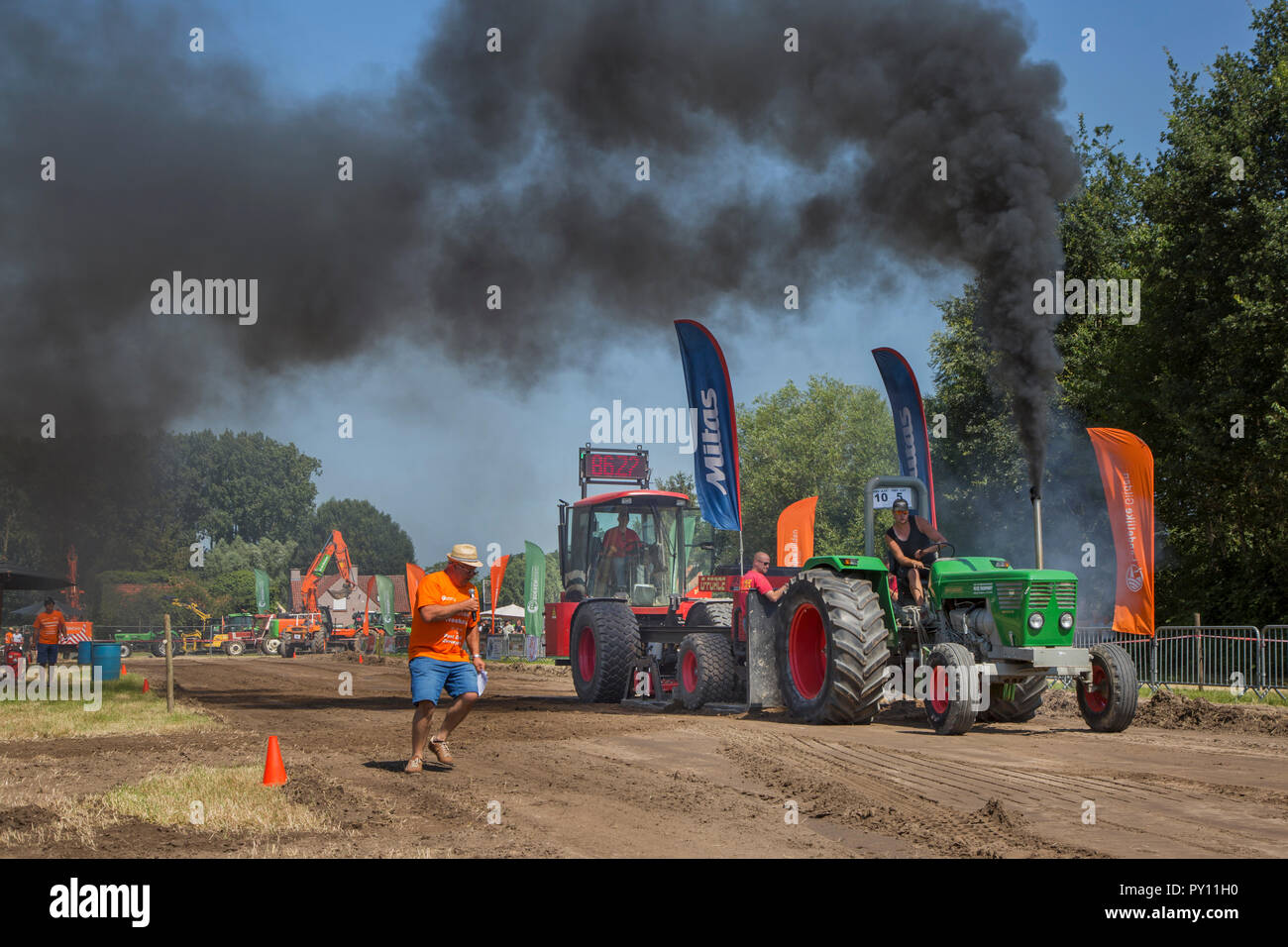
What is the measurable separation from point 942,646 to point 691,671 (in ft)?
12.9

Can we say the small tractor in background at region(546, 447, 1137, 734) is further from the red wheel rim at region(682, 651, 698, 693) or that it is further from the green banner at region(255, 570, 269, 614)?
the green banner at region(255, 570, 269, 614)

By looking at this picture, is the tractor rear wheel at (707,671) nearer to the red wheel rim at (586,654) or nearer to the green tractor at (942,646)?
the green tractor at (942,646)

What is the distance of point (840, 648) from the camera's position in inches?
434

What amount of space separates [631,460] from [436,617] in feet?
32.0

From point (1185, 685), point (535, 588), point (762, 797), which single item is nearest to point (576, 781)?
point (762, 797)

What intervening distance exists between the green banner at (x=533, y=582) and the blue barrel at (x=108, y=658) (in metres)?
10.1

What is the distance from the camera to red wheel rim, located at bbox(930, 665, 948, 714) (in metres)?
10.4

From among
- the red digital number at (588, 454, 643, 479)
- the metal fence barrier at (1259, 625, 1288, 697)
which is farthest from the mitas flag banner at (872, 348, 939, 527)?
the metal fence barrier at (1259, 625, 1288, 697)

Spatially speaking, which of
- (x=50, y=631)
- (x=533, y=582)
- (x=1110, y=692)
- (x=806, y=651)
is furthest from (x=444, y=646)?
(x=533, y=582)

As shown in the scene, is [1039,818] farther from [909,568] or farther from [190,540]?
[190,540]

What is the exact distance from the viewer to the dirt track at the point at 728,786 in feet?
18.7

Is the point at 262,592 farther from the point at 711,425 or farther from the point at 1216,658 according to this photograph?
the point at 1216,658

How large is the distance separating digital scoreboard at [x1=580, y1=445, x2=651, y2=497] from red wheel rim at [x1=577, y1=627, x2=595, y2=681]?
8.21 feet

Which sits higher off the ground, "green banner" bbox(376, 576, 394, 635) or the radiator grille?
the radiator grille
